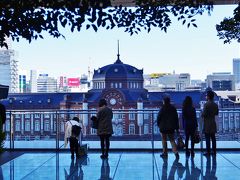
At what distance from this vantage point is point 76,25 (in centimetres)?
370

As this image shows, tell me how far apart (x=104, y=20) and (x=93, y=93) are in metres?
62.7

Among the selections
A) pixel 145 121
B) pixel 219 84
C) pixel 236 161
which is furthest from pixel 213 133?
pixel 219 84

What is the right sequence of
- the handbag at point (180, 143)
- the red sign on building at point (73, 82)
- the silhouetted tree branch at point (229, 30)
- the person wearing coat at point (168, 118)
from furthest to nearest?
→ the red sign on building at point (73, 82) → the handbag at point (180, 143) → the person wearing coat at point (168, 118) → the silhouetted tree branch at point (229, 30)

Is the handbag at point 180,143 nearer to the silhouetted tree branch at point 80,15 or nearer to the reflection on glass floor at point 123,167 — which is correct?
the reflection on glass floor at point 123,167

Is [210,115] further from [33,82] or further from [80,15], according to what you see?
[33,82]

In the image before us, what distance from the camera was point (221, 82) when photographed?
257ft

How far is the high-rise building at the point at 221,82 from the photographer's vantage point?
7662cm

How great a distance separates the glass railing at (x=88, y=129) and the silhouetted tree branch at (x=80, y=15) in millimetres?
8333

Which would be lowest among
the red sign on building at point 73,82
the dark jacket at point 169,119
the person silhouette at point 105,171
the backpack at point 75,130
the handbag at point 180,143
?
the person silhouette at point 105,171

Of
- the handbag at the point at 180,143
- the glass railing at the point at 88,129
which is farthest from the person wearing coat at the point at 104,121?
the glass railing at the point at 88,129

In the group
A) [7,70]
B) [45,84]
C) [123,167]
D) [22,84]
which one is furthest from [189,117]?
[45,84]

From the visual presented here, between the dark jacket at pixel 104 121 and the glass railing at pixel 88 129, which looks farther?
the glass railing at pixel 88 129

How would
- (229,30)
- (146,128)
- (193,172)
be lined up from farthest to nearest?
(146,128) < (193,172) < (229,30)

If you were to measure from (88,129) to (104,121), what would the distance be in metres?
2.30
